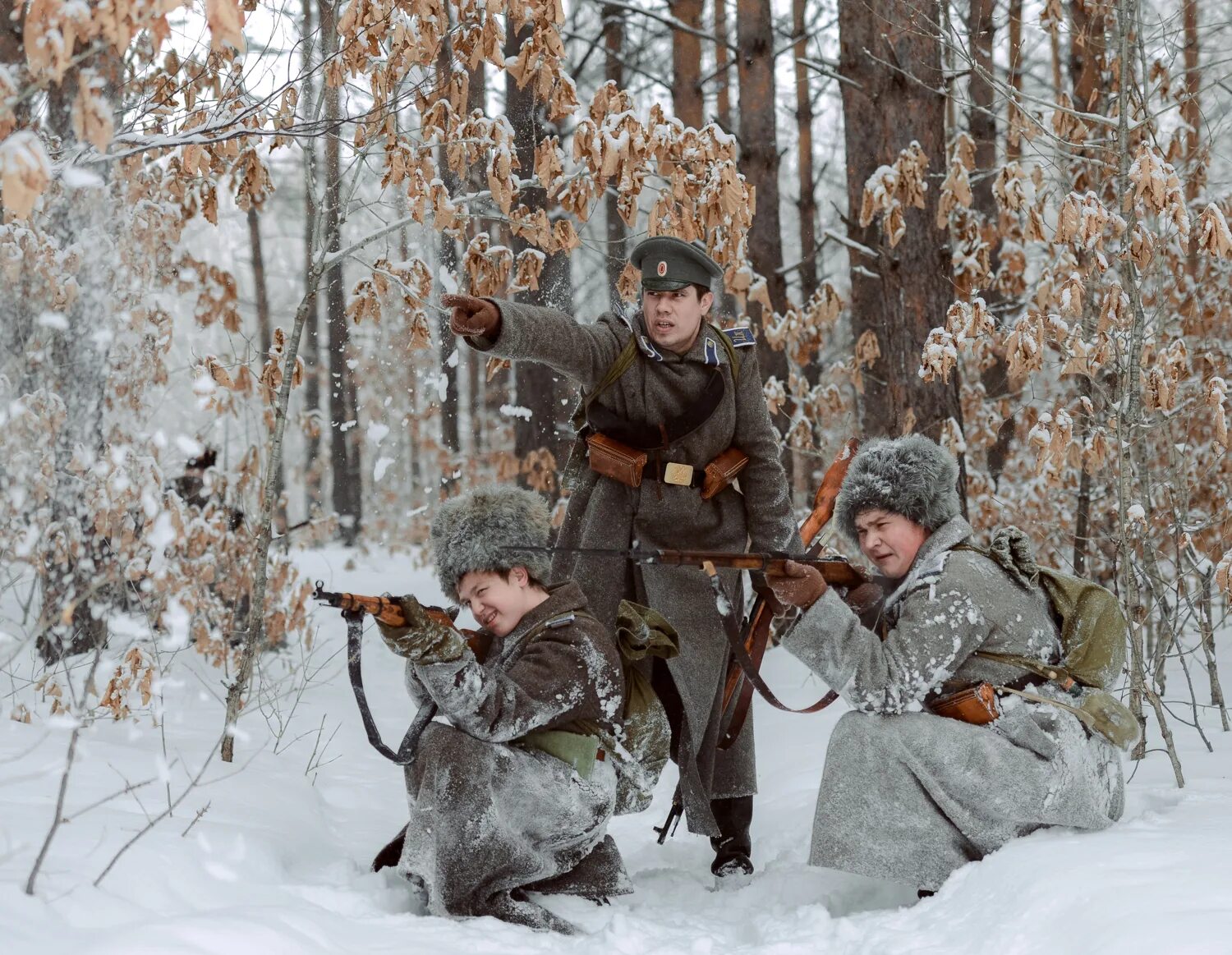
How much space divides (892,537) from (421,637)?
1.32 meters

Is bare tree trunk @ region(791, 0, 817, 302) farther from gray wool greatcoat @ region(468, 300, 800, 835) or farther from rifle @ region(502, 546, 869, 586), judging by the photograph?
rifle @ region(502, 546, 869, 586)

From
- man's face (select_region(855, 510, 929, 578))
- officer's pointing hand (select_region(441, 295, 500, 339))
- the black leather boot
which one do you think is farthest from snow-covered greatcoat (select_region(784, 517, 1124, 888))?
officer's pointing hand (select_region(441, 295, 500, 339))

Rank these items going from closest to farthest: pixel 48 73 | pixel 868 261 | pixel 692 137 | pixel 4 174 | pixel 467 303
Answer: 1. pixel 4 174
2. pixel 48 73
3. pixel 467 303
4. pixel 692 137
5. pixel 868 261

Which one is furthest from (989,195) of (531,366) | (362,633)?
(362,633)

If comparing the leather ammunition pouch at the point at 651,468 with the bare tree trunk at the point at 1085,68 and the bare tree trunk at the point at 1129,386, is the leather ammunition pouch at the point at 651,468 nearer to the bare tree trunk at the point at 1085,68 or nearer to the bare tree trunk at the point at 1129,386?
the bare tree trunk at the point at 1129,386

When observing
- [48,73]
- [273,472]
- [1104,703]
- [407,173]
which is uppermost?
[407,173]

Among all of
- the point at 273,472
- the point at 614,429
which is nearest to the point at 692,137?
the point at 614,429

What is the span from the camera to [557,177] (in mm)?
4645

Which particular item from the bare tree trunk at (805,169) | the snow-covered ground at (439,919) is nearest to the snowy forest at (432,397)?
the snow-covered ground at (439,919)

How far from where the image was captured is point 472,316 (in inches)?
134

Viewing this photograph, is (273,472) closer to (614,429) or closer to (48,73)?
(614,429)

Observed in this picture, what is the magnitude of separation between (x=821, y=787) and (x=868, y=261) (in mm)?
5359

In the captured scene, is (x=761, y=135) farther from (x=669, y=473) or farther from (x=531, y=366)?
(x=669, y=473)

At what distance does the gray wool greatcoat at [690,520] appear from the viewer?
12.7 ft
